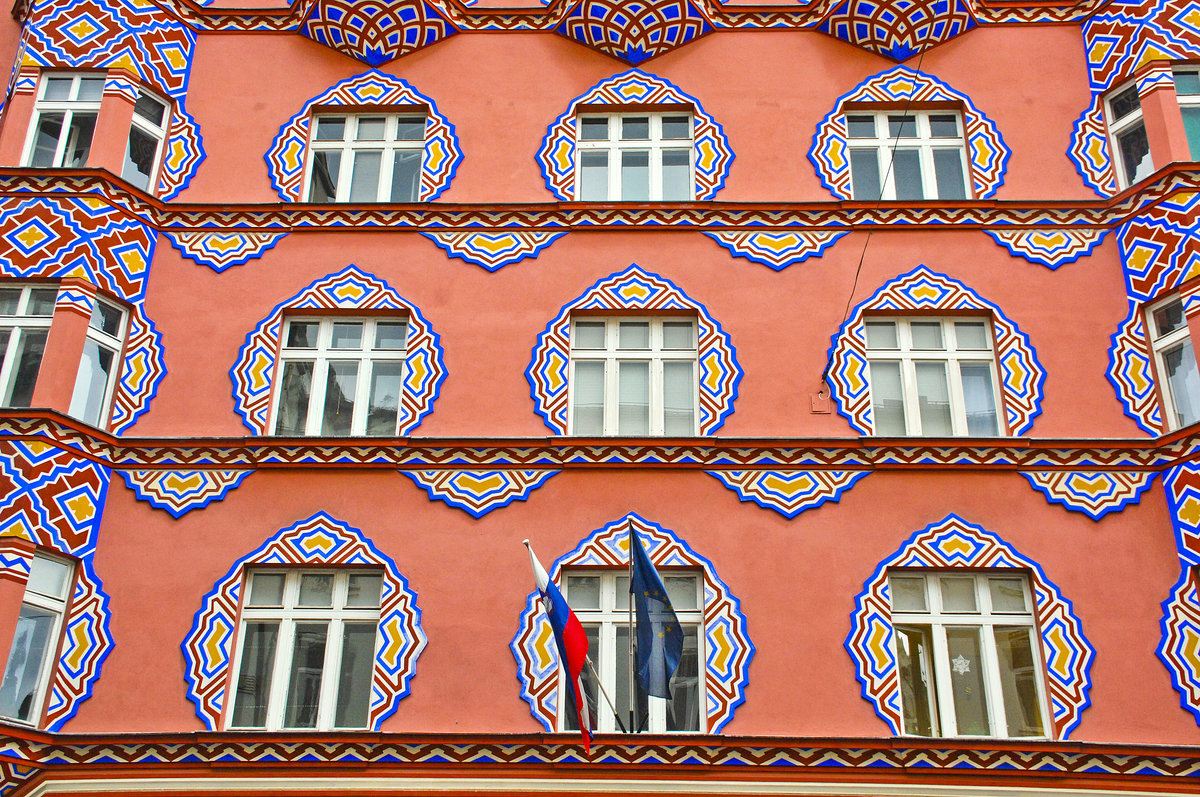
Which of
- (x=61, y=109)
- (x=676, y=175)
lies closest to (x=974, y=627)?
(x=676, y=175)

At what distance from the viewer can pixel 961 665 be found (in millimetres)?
13477

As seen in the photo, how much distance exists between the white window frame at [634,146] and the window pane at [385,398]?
3347 mm

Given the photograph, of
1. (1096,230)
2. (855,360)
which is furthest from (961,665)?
(1096,230)

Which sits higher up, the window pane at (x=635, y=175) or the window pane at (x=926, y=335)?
the window pane at (x=635, y=175)

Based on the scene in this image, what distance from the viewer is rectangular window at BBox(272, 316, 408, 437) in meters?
15.1

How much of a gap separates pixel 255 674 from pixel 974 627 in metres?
7.67

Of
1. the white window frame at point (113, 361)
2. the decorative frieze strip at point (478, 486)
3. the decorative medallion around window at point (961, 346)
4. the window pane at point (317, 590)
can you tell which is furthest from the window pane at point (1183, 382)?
the white window frame at point (113, 361)

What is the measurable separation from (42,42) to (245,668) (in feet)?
28.8

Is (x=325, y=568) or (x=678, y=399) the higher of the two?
(x=678, y=399)

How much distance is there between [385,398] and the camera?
15.3m

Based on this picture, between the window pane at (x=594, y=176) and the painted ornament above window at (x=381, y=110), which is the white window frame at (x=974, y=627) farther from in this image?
the painted ornament above window at (x=381, y=110)

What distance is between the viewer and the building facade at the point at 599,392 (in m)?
13.2

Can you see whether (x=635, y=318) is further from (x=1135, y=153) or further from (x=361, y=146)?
(x=1135, y=153)

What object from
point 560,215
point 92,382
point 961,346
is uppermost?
point 560,215
